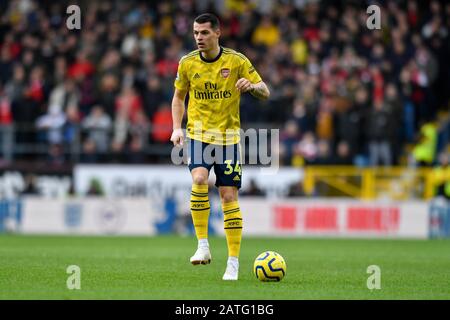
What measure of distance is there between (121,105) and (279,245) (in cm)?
756

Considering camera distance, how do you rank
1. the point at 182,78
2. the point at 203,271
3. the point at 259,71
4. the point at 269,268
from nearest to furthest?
the point at 269,268, the point at 182,78, the point at 203,271, the point at 259,71

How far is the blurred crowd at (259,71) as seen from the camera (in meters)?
24.5

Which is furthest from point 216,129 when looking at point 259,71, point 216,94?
point 259,71

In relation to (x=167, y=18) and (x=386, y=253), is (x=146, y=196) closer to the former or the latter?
Answer: (x=167, y=18)

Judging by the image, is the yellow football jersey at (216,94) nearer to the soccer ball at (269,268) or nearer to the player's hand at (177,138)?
the player's hand at (177,138)

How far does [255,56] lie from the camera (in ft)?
87.0

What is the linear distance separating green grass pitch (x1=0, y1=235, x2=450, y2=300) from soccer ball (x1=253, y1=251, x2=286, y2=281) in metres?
0.18

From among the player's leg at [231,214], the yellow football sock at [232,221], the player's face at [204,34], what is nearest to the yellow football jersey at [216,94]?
the player's face at [204,34]

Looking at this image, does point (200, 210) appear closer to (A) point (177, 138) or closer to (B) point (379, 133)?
(A) point (177, 138)

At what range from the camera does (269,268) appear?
34.6 feet

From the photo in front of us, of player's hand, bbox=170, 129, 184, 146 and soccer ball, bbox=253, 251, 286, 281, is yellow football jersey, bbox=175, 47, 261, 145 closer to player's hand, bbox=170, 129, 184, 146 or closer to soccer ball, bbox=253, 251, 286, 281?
player's hand, bbox=170, 129, 184, 146

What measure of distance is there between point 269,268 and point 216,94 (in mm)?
1980

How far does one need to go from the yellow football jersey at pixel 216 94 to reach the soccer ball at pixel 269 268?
1.35 m
